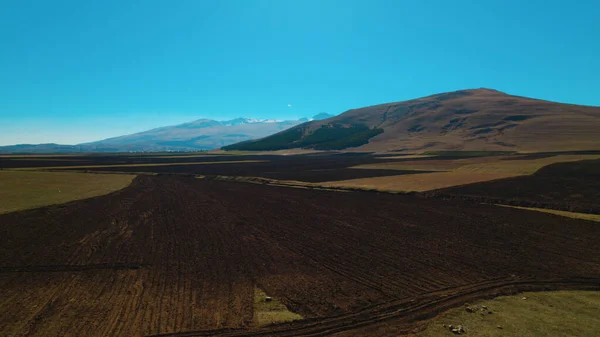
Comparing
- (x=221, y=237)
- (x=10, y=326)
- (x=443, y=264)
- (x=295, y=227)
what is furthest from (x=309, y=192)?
(x=10, y=326)

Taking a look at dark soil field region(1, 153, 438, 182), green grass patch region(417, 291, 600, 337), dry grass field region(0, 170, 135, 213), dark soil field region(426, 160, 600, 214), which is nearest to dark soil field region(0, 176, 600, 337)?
green grass patch region(417, 291, 600, 337)

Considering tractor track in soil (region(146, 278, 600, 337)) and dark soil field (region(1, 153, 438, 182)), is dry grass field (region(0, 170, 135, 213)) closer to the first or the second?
dark soil field (region(1, 153, 438, 182))

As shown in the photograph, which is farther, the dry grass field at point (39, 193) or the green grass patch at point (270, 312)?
the dry grass field at point (39, 193)

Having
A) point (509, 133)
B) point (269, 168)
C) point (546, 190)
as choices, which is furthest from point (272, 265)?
point (509, 133)

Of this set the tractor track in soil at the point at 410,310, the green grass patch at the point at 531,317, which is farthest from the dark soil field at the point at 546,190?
the green grass patch at the point at 531,317

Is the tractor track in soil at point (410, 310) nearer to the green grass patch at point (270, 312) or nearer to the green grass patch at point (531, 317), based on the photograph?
the green grass patch at point (270, 312)

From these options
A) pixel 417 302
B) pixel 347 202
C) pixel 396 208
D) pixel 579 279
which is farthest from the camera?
pixel 347 202

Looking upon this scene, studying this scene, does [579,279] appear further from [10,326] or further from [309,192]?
[309,192]
